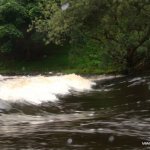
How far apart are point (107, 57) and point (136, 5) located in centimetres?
457

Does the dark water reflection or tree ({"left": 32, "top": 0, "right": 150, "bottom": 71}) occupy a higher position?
tree ({"left": 32, "top": 0, "right": 150, "bottom": 71})

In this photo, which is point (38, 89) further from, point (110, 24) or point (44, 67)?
point (44, 67)

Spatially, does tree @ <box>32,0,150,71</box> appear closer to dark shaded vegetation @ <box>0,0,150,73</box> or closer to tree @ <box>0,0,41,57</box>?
dark shaded vegetation @ <box>0,0,150,73</box>

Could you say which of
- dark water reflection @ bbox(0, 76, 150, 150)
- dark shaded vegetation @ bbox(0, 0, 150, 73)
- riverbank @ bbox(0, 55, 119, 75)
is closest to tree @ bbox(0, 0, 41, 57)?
dark shaded vegetation @ bbox(0, 0, 150, 73)

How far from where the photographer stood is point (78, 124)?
13.6 m

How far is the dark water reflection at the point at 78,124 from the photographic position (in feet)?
36.6

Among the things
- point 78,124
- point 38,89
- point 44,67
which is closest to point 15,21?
point 44,67

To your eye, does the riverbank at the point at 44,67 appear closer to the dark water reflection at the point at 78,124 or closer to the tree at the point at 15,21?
the tree at the point at 15,21

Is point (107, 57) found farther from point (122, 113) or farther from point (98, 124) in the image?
point (98, 124)

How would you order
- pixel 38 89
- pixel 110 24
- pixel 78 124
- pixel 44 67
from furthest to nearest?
pixel 44 67, pixel 110 24, pixel 38 89, pixel 78 124

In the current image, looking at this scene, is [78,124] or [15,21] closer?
[78,124]

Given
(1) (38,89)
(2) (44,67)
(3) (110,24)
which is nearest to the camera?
Answer: (1) (38,89)

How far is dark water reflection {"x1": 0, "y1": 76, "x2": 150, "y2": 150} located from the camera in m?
11.1

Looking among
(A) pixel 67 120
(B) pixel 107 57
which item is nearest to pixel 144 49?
(B) pixel 107 57
